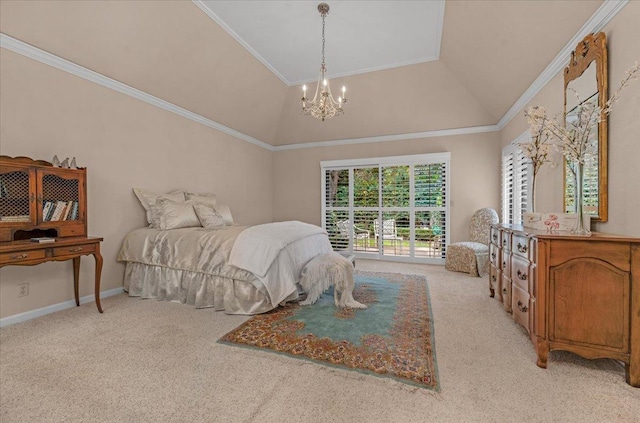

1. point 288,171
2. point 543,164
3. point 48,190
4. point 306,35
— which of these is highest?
point 306,35

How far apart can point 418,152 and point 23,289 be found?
6.12 meters

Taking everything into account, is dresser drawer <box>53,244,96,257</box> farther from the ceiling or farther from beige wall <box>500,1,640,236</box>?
beige wall <box>500,1,640,236</box>

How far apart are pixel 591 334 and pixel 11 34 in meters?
5.35

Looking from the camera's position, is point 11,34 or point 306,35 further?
point 306,35

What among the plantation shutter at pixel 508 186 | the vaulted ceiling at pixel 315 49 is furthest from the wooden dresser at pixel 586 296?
the plantation shutter at pixel 508 186

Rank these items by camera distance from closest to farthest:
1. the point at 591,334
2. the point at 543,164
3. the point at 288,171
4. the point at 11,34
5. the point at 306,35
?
the point at 591,334, the point at 11,34, the point at 543,164, the point at 306,35, the point at 288,171

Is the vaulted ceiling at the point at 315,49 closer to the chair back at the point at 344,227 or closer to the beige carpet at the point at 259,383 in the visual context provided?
the chair back at the point at 344,227

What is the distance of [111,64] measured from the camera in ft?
11.1

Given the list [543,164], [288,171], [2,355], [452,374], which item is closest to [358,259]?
[288,171]

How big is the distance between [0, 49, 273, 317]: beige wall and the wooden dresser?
448 cm

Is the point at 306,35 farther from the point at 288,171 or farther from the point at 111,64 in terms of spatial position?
the point at 288,171

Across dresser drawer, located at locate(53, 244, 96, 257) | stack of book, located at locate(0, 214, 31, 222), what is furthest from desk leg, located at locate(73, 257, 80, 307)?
stack of book, located at locate(0, 214, 31, 222)

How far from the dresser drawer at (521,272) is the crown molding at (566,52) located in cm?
199

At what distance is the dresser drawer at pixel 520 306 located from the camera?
217 cm
